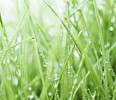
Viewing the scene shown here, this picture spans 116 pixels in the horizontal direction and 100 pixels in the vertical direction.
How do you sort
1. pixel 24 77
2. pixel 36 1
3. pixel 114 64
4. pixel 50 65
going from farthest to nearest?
pixel 36 1, pixel 114 64, pixel 24 77, pixel 50 65

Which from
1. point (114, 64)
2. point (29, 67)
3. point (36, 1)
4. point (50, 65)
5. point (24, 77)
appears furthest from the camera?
point (36, 1)

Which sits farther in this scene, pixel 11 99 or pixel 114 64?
pixel 114 64

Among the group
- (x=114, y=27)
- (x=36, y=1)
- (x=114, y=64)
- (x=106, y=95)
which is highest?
(x=36, y=1)

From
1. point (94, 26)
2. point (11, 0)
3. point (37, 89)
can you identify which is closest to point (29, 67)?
point (37, 89)

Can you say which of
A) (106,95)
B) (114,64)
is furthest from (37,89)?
(106,95)

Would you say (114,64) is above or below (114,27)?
below

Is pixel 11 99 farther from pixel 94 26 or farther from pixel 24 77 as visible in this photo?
pixel 94 26

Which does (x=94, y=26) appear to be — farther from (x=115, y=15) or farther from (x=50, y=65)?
(x=50, y=65)
